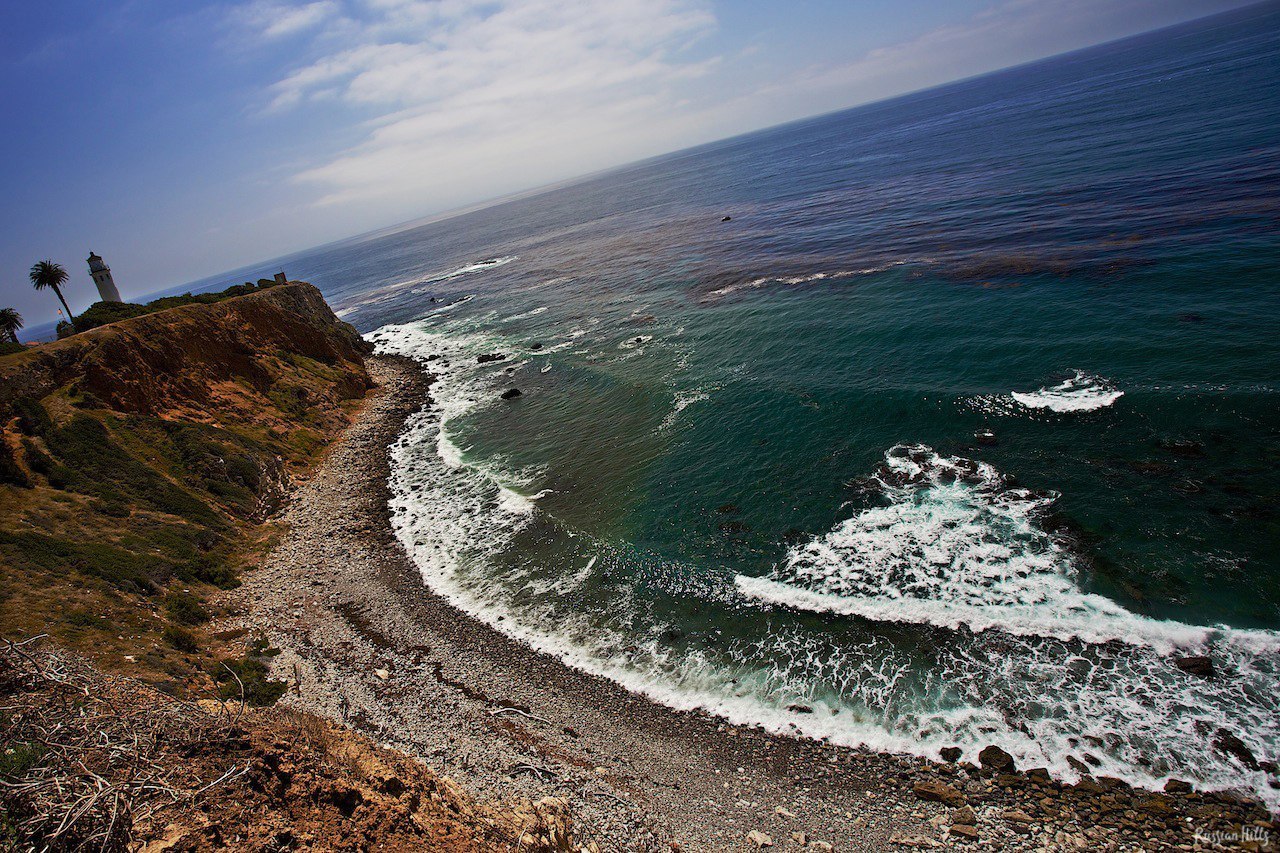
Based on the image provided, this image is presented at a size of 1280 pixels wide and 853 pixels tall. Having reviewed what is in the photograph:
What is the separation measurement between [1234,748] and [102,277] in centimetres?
9860

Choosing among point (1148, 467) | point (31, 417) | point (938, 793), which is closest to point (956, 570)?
point (938, 793)

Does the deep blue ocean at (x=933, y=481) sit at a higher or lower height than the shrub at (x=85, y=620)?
lower

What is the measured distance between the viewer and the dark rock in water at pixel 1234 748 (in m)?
15.1

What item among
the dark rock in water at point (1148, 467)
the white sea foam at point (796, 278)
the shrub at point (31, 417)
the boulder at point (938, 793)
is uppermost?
the shrub at point (31, 417)

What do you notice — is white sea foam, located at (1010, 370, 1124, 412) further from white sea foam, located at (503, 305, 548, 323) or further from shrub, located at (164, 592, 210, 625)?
white sea foam, located at (503, 305, 548, 323)

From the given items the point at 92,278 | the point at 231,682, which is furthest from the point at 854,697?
the point at 92,278

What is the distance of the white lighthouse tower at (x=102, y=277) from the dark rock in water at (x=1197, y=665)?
95.0m

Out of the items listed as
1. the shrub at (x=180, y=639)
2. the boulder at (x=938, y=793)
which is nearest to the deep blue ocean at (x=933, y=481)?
the boulder at (x=938, y=793)

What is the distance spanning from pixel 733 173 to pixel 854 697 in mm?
209819

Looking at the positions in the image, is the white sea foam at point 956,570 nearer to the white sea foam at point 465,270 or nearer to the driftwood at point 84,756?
the driftwood at point 84,756

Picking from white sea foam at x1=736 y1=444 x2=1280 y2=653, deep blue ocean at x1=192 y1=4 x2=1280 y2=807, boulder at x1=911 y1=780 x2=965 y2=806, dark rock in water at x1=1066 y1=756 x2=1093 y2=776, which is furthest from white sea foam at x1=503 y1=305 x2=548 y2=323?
dark rock in water at x1=1066 y1=756 x2=1093 y2=776

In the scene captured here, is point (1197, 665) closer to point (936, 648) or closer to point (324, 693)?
point (936, 648)

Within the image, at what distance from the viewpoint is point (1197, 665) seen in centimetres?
1756

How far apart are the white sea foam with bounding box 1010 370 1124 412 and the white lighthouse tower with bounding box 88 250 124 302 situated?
3637 inches
